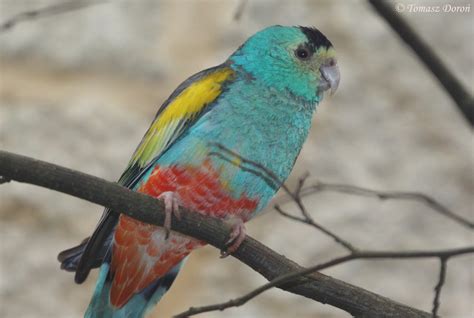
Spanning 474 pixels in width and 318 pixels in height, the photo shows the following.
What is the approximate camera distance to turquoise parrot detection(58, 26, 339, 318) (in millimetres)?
1959

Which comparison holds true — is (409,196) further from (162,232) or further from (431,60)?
(162,232)

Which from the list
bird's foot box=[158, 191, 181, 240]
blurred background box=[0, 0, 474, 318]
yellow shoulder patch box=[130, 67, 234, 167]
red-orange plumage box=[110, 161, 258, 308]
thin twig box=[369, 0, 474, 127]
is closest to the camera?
thin twig box=[369, 0, 474, 127]

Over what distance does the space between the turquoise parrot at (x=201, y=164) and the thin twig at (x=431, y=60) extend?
21.4 inches

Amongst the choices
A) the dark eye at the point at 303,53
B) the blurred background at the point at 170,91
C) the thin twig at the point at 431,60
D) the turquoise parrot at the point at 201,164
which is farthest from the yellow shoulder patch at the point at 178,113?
the thin twig at the point at 431,60

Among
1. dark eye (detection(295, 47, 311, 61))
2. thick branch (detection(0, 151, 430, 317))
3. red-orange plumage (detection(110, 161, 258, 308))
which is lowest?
thick branch (detection(0, 151, 430, 317))

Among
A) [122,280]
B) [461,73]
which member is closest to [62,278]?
[122,280]

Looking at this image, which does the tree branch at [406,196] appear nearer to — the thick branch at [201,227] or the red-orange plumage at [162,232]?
the thick branch at [201,227]

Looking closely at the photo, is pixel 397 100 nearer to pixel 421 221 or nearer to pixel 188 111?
pixel 421 221

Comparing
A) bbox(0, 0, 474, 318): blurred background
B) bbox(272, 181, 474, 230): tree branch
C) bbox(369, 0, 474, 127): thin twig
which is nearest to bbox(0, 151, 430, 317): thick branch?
bbox(272, 181, 474, 230): tree branch

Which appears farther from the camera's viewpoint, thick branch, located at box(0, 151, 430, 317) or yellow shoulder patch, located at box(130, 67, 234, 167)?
yellow shoulder patch, located at box(130, 67, 234, 167)

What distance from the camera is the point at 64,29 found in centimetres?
265

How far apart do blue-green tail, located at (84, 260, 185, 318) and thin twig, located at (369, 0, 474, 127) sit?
936mm

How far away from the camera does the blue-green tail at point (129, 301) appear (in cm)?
210

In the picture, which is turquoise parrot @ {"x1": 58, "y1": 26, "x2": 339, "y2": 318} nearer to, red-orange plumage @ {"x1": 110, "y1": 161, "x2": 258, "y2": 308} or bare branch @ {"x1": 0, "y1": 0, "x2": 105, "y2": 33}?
red-orange plumage @ {"x1": 110, "y1": 161, "x2": 258, "y2": 308}
